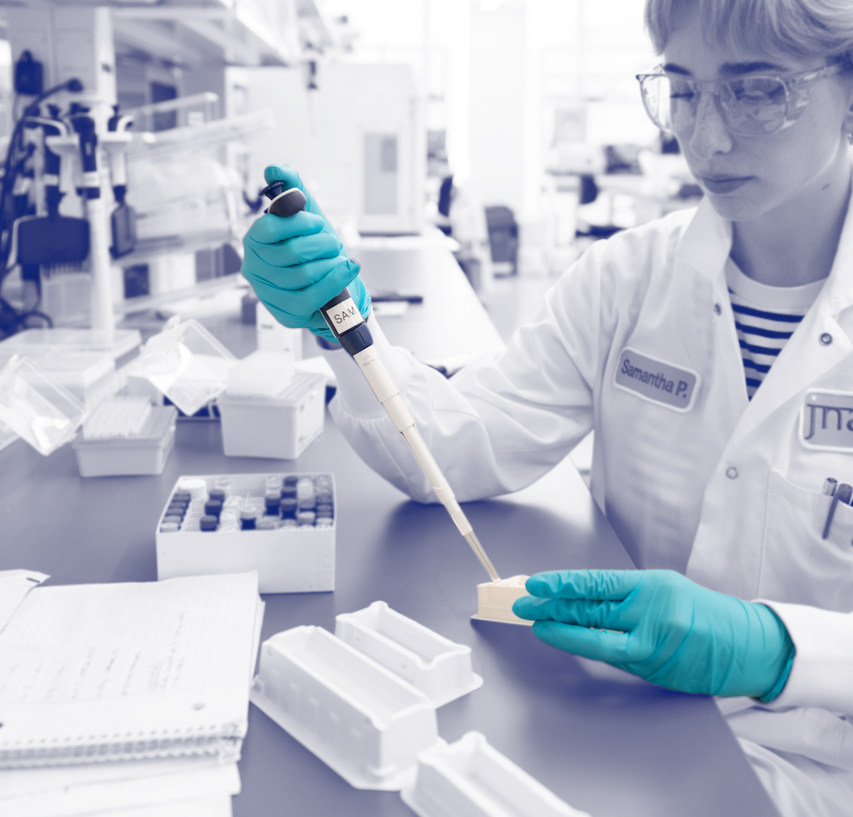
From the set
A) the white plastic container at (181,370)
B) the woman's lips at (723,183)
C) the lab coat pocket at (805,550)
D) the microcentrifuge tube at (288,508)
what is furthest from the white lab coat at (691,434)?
the white plastic container at (181,370)

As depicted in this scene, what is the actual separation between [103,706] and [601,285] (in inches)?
35.8

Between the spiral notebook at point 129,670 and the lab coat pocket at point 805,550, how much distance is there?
621 millimetres

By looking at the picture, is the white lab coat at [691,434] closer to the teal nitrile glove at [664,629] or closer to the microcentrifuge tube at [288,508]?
the teal nitrile glove at [664,629]

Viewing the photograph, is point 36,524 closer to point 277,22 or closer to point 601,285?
point 601,285

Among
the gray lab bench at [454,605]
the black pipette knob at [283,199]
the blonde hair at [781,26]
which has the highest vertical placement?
the blonde hair at [781,26]

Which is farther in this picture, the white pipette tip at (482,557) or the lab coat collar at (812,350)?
the lab coat collar at (812,350)

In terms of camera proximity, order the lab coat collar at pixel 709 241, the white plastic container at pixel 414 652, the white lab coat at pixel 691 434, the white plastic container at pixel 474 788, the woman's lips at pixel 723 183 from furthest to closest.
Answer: the lab coat collar at pixel 709 241
the woman's lips at pixel 723 183
the white lab coat at pixel 691 434
the white plastic container at pixel 414 652
the white plastic container at pixel 474 788

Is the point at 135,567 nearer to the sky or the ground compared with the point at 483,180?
nearer to the ground

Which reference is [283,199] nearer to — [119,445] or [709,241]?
[119,445]

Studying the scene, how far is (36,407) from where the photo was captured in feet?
4.05

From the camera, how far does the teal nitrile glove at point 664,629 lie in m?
0.73

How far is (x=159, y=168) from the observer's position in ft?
7.02

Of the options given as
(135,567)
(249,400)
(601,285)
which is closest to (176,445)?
(249,400)

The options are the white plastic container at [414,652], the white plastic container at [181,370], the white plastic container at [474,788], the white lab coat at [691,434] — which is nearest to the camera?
the white plastic container at [474,788]
